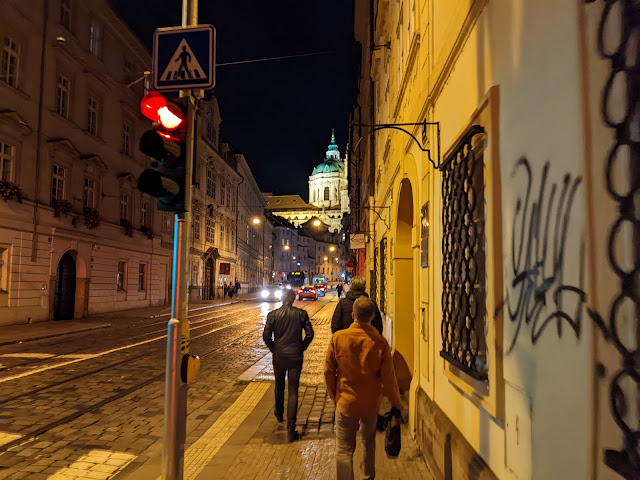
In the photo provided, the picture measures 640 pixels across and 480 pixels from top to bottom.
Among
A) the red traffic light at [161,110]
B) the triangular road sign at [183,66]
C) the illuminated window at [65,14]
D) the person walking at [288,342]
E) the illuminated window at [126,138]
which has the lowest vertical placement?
the person walking at [288,342]

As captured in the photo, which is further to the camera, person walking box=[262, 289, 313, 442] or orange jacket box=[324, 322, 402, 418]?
person walking box=[262, 289, 313, 442]

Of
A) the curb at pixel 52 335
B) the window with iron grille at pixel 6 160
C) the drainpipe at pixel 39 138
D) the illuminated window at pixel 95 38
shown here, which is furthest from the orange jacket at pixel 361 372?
the illuminated window at pixel 95 38

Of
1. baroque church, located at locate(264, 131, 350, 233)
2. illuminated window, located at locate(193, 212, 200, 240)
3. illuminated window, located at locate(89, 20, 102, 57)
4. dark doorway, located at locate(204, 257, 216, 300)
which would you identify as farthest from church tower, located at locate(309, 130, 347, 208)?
illuminated window, located at locate(89, 20, 102, 57)

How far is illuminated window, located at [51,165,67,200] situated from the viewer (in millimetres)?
21062

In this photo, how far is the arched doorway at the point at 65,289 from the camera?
21.9 meters

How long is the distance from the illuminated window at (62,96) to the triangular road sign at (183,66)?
19995 millimetres

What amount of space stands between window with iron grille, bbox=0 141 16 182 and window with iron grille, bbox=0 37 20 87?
2.49 meters

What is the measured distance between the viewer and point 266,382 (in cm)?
912

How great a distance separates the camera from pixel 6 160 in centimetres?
1831

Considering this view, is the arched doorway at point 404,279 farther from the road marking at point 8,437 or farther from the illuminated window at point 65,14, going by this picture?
the illuminated window at point 65,14

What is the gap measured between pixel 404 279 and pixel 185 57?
547 centimetres

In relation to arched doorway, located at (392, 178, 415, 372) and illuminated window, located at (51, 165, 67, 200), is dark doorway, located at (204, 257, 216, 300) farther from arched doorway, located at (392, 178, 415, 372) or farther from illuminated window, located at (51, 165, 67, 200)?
arched doorway, located at (392, 178, 415, 372)

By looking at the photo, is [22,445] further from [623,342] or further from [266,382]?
[623,342]

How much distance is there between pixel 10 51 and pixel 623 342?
2270 cm
